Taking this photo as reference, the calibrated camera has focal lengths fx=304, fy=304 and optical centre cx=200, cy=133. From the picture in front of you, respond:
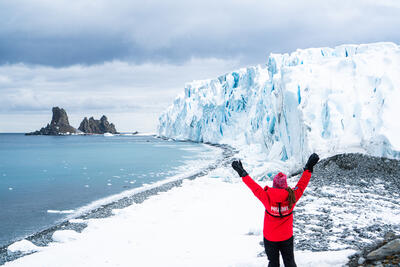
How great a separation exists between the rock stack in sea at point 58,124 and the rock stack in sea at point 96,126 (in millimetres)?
15516

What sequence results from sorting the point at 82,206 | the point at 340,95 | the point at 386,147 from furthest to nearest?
the point at 340,95 < the point at 82,206 < the point at 386,147

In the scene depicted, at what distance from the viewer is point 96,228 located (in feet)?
28.8

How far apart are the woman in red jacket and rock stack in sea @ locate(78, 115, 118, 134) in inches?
6895

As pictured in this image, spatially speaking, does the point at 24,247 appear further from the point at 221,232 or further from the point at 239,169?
the point at 239,169

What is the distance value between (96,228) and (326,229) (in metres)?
6.17

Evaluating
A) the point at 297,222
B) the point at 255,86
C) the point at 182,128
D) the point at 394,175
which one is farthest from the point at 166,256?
the point at 182,128

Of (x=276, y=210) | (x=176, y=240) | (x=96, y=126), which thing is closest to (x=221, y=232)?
(x=176, y=240)

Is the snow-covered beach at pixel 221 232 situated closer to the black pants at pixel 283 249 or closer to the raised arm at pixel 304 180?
the black pants at pixel 283 249

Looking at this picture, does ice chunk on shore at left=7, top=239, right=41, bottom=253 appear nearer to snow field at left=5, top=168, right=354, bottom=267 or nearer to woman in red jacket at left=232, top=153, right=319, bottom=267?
snow field at left=5, top=168, right=354, bottom=267

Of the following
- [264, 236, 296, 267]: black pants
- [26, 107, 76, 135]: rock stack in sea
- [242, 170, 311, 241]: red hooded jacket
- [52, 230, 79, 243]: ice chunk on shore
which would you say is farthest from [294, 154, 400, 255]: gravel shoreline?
[26, 107, 76, 135]: rock stack in sea

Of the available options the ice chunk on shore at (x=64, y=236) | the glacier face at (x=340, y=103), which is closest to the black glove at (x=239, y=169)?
the ice chunk on shore at (x=64, y=236)

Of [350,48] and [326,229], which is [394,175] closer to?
[326,229]

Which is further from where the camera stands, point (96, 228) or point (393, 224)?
point (96, 228)

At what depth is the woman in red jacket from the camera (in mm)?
3219
